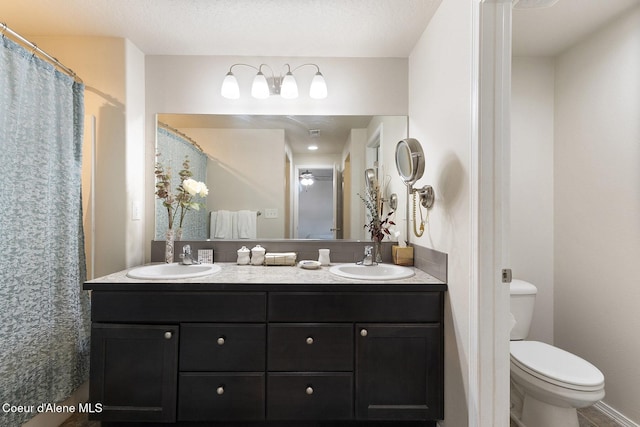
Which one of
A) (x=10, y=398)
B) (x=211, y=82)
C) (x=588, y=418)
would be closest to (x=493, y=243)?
(x=588, y=418)

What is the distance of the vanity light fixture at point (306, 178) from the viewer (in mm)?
2195

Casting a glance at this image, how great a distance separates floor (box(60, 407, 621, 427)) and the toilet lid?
1.54ft

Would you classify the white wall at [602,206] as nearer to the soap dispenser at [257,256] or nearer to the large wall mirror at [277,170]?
the large wall mirror at [277,170]

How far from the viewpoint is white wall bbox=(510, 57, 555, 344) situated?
219 centimetres

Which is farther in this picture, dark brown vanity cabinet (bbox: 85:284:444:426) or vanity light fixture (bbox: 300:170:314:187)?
vanity light fixture (bbox: 300:170:314:187)

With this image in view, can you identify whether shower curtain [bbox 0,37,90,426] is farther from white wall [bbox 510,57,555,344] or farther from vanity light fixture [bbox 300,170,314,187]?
white wall [bbox 510,57,555,344]

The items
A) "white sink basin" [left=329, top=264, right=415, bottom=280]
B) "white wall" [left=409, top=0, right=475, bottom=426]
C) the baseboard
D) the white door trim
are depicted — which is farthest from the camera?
"white sink basin" [left=329, top=264, right=415, bottom=280]

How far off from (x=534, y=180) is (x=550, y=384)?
4.46 feet

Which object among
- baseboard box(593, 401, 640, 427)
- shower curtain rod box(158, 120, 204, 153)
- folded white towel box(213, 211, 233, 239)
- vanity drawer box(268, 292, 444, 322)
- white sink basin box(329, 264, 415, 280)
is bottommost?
baseboard box(593, 401, 640, 427)

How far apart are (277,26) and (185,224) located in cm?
140

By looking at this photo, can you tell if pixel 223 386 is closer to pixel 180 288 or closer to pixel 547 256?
pixel 180 288

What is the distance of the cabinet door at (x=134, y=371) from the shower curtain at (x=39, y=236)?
0.29 metres

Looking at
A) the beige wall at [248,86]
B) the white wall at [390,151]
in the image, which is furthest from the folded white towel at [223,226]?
the white wall at [390,151]

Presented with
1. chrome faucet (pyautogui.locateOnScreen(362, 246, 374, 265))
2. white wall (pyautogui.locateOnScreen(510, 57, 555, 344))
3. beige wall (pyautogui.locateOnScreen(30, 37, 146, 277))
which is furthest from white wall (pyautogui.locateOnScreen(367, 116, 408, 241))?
beige wall (pyautogui.locateOnScreen(30, 37, 146, 277))
